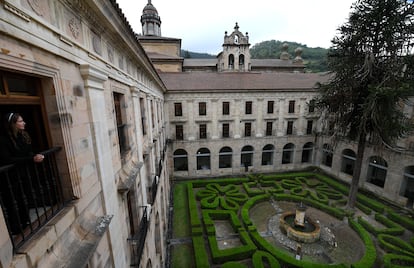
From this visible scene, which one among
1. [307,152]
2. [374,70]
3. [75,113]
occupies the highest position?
[374,70]

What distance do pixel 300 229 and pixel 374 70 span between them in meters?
12.2

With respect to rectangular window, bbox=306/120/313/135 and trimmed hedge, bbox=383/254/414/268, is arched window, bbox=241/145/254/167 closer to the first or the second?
rectangular window, bbox=306/120/313/135

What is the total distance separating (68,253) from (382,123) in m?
16.7

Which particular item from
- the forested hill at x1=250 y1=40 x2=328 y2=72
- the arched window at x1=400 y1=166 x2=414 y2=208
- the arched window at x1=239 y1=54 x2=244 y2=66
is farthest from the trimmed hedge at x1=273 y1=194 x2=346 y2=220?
the forested hill at x1=250 y1=40 x2=328 y2=72

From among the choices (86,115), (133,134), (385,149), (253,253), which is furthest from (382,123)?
(86,115)

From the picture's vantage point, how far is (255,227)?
12023mm

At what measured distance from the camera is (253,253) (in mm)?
10305

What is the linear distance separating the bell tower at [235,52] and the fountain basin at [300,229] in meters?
23.1

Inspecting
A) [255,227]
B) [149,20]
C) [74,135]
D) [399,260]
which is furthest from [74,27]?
[149,20]

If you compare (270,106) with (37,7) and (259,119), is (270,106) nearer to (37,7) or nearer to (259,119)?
(259,119)

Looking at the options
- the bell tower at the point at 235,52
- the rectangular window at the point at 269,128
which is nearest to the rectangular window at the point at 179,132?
the rectangular window at the point at 269,128

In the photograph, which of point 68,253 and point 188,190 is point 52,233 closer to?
point 68,253

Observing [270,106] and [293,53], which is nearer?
[270,106]

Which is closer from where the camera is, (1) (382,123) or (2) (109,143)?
(2) (109,143)
